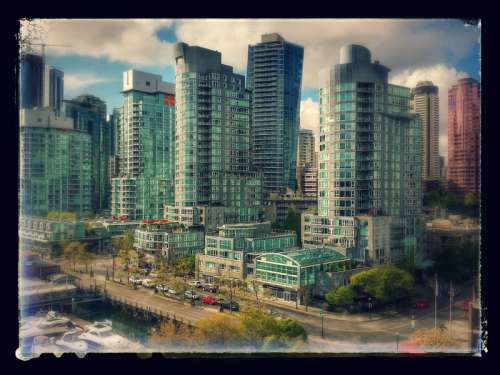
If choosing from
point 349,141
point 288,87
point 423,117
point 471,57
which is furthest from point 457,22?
point 288,87

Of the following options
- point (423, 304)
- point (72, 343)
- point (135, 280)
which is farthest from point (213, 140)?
point (423, 304)

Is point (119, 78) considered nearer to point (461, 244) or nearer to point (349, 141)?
point (349, 141)

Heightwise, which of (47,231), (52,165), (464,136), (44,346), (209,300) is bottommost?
(44,346)

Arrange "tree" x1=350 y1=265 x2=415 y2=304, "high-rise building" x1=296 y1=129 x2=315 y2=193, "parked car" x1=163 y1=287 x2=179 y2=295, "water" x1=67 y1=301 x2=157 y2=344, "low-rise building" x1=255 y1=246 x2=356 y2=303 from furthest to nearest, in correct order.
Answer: "high-rise building" x1=296 y1=129 x2=315 y2=193 < "parked car" x1=163 y1=287 x2=179 y2=295 < "low-rise building" x1=255 y1=246 x2=356 y2=303 < "tree" x1=350 y1=265 x2=415 y2=304 < "water" x1=67 y1=301 x2=157 y2=344

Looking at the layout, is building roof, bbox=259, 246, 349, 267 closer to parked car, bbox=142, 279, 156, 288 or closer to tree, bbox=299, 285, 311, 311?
tree, bbox=299, 285, 311, 311

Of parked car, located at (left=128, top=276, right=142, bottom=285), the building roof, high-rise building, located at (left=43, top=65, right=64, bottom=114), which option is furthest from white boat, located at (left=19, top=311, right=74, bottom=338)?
high-rise building, located at (left=43, top=65, right=64, bottom=114)

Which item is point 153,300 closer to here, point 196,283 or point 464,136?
point 196,283
